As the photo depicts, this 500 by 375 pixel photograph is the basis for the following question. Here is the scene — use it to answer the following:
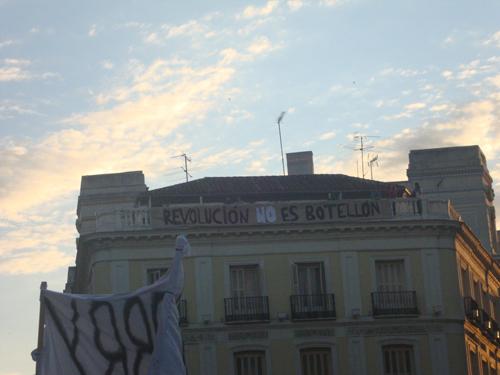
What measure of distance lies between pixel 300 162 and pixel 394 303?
589 inches

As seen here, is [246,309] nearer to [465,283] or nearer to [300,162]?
[465,283]

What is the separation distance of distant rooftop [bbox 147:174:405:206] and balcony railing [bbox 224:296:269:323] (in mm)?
4927

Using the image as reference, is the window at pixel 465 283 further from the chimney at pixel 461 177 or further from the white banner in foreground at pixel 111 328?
the white banner in foreground at pixel 111 328

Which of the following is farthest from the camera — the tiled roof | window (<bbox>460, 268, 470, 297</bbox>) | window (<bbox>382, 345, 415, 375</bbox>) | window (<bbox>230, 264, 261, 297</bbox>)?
the tiled roof

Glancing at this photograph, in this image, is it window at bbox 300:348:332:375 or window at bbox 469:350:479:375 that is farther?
window at bbox 469:350:479:375

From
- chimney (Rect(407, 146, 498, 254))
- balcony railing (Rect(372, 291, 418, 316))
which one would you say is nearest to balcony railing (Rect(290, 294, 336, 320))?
balcony railing (Rect(372, 291, 418, 316))

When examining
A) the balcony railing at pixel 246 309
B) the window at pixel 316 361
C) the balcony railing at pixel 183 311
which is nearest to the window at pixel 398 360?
the window at pixel 316 361

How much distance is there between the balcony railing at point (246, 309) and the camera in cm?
4559

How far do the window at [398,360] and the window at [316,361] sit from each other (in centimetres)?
213

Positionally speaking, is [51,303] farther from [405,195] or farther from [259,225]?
[405,195]

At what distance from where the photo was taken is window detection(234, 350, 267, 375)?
4544cm

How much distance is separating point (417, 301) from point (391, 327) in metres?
1.42

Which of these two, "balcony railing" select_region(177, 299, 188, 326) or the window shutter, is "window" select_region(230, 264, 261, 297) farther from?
"balcony railing" select_region(177, 299, 188, 326)

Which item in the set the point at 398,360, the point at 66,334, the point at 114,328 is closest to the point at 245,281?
the point at 398,360
